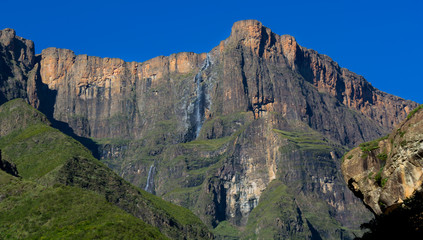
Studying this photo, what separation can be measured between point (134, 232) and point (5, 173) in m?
38.3

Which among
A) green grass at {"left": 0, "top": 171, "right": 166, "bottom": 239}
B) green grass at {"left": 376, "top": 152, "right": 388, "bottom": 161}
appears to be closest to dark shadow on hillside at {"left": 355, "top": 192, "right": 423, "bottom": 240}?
green grass at {"left": 376, "top": 152, "right": 388, "bottom": 161}

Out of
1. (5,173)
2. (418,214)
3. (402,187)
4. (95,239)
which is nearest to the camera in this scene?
(418,214)

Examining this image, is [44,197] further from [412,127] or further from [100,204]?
[412,127]

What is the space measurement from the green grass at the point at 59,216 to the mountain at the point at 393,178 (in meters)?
81.8

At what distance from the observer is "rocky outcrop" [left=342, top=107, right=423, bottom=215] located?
54.8 m

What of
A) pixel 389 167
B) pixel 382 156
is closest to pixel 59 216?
pixel 382 156

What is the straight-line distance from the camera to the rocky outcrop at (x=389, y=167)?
180ft

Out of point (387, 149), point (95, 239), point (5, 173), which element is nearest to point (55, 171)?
point (5, 173)

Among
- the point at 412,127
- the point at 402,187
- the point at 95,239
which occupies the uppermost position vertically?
the point at 412,127

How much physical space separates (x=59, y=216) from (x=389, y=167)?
10530 cm

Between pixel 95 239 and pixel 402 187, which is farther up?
pixel 402 187

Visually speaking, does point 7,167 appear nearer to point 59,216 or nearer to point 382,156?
point 59,216

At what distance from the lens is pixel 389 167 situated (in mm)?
58625

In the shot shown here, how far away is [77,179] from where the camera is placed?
195 metres
